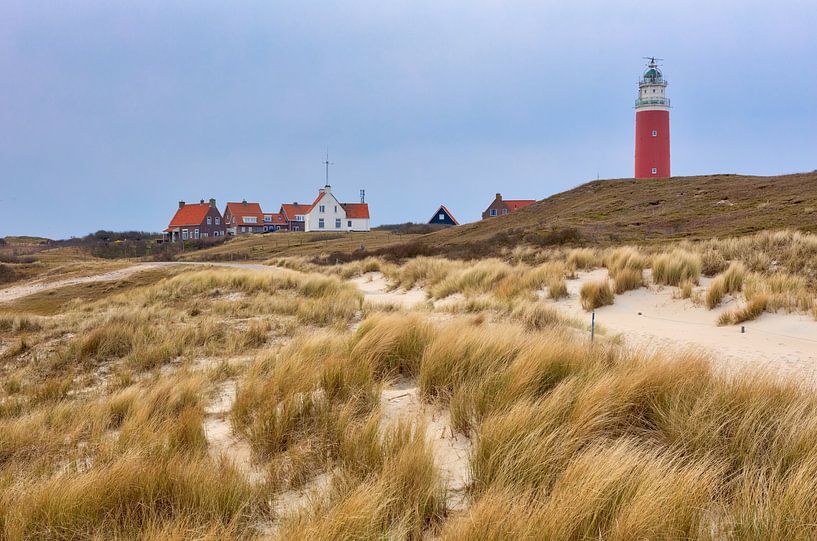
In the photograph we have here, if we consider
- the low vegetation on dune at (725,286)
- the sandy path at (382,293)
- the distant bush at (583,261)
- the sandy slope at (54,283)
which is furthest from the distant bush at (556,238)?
the sandy slope at (54,283)

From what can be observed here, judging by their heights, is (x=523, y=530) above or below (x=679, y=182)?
below

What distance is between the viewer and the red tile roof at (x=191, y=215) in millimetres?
84812

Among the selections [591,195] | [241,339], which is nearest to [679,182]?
[591,195]

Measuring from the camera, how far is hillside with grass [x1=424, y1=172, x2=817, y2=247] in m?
23.5

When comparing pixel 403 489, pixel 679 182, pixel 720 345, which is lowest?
pixel 720 345

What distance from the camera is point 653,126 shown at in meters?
51.2

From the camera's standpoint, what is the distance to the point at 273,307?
13680 mm

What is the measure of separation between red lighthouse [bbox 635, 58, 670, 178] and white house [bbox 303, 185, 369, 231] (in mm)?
42114

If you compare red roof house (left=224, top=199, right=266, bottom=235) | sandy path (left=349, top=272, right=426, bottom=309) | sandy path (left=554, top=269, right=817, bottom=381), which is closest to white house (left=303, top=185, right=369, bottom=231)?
red roof house (left=224, top=199, right=266, bottom=235)

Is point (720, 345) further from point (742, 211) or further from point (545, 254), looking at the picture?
point (742, 211)

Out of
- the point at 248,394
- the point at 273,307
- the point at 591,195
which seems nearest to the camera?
the point at 248,394

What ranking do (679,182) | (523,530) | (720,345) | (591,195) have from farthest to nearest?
(591,195) < (679,182) < (720,345) < (523,530)

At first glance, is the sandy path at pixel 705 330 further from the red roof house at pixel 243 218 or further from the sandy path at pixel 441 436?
the red roof house at pixel 243 218

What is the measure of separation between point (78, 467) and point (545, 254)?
18.8 meters
